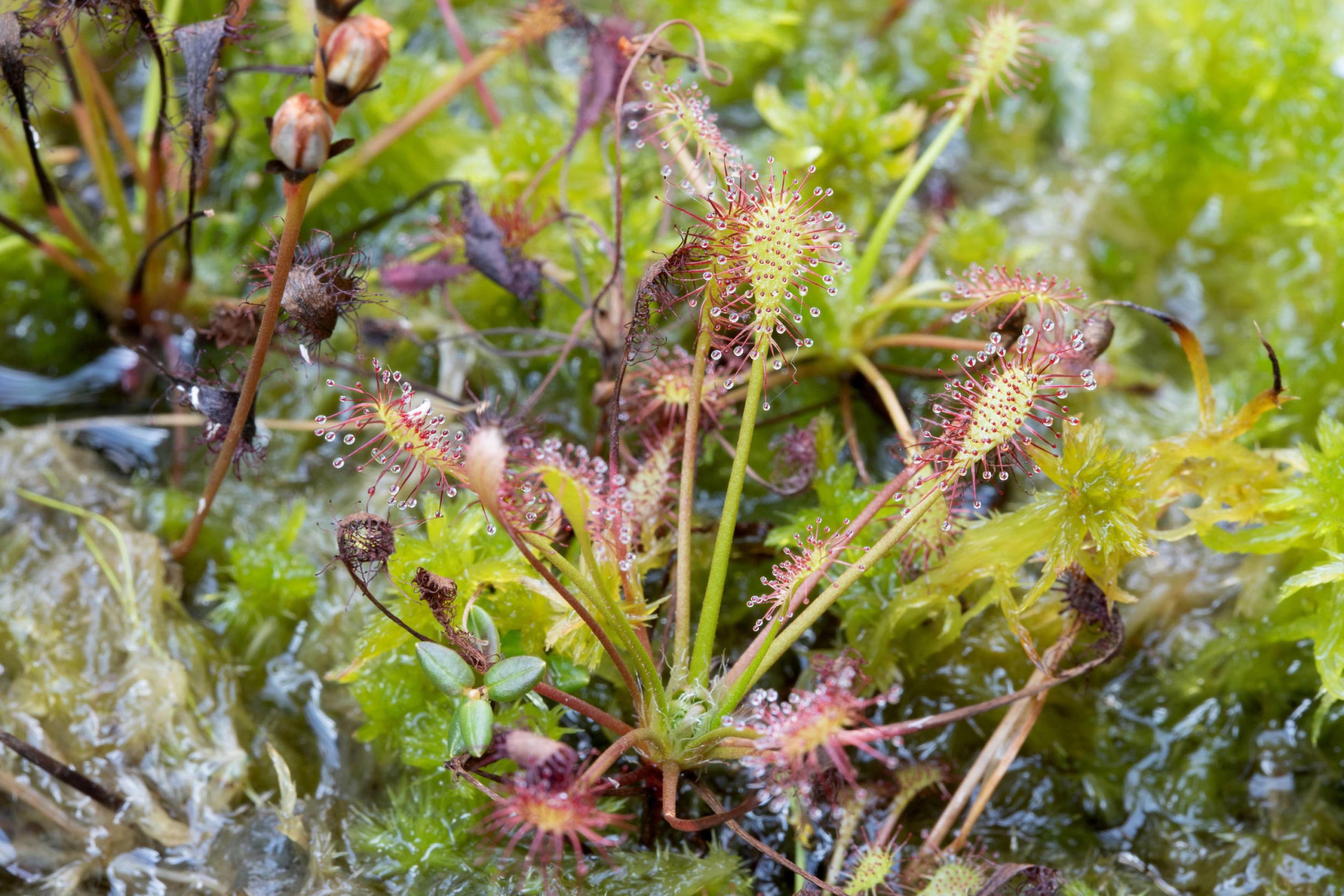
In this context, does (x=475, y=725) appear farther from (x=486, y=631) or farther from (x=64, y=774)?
(x=64, y=774)

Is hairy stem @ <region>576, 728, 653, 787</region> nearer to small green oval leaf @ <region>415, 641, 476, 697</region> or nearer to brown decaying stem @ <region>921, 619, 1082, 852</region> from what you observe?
small green oval leaf @ <region>415, 641, 476, 697</region>

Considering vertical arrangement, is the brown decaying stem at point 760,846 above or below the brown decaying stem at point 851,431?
below

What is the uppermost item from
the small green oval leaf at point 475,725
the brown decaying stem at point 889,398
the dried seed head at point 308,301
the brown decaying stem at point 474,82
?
the brown decaying stem at point 474,82

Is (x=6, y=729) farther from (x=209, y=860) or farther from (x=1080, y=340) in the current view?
(x=1080, y=340)

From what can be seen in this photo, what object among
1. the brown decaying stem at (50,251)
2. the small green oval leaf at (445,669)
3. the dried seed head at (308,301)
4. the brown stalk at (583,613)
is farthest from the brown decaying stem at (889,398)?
the brown decaying stem at (50,251)

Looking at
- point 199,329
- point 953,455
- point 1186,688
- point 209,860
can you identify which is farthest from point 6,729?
point 1186,688

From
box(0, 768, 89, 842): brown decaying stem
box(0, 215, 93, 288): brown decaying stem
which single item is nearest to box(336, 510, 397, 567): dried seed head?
box(0, 768, 89, 842): brown decaying stem

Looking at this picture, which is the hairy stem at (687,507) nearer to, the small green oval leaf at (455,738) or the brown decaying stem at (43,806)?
the small green oval leaf at (455,738)
